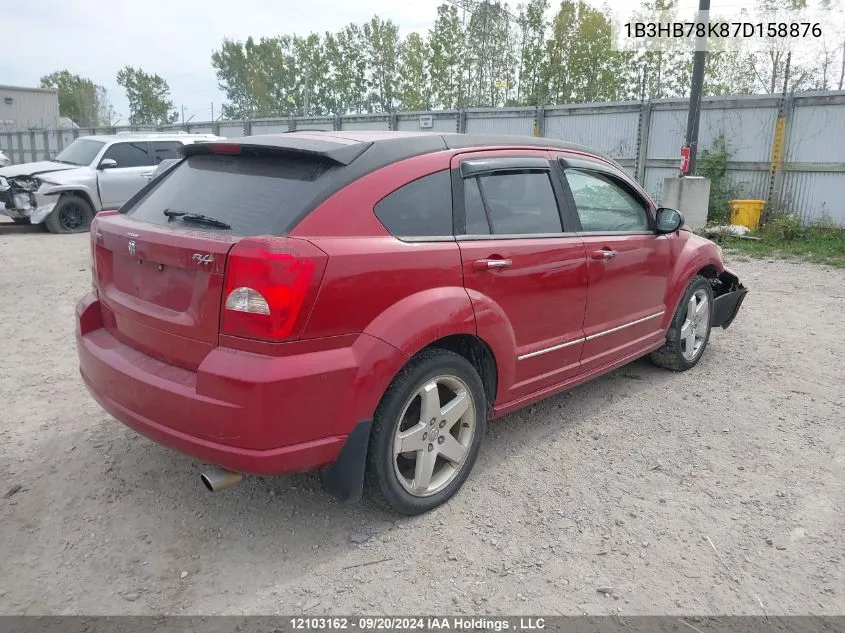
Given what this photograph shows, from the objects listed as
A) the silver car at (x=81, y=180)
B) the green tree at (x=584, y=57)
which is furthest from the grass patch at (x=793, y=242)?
the green tree at (x=584, y=57)

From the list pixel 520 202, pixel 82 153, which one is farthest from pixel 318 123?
pixel 520 202

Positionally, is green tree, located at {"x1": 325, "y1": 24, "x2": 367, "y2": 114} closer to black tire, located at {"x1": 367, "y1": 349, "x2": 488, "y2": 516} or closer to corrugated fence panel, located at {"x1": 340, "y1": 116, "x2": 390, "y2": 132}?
corrugated fence panel, located at {"x1": 340, "y1": 116, "x2": 390, "y2": 132}

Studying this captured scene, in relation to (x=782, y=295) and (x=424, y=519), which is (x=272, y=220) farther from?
(x=782, y=295)

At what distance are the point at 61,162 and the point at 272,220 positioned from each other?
11.8 m

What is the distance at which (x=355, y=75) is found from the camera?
181 ft

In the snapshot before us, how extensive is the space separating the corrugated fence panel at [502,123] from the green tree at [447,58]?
88.0 feet

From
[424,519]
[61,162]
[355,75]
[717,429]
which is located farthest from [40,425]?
[355,75]

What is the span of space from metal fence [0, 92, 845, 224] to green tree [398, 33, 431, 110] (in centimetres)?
3145

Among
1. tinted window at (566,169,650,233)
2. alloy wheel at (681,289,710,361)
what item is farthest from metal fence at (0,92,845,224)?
tinted window at (566,169,650,233)

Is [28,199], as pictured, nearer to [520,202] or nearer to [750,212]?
[520,202]

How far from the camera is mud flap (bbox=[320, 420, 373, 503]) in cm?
268

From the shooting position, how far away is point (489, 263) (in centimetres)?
317

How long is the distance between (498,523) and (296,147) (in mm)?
1910

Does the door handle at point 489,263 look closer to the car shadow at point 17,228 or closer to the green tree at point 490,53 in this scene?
the car shadow at point 17,228
